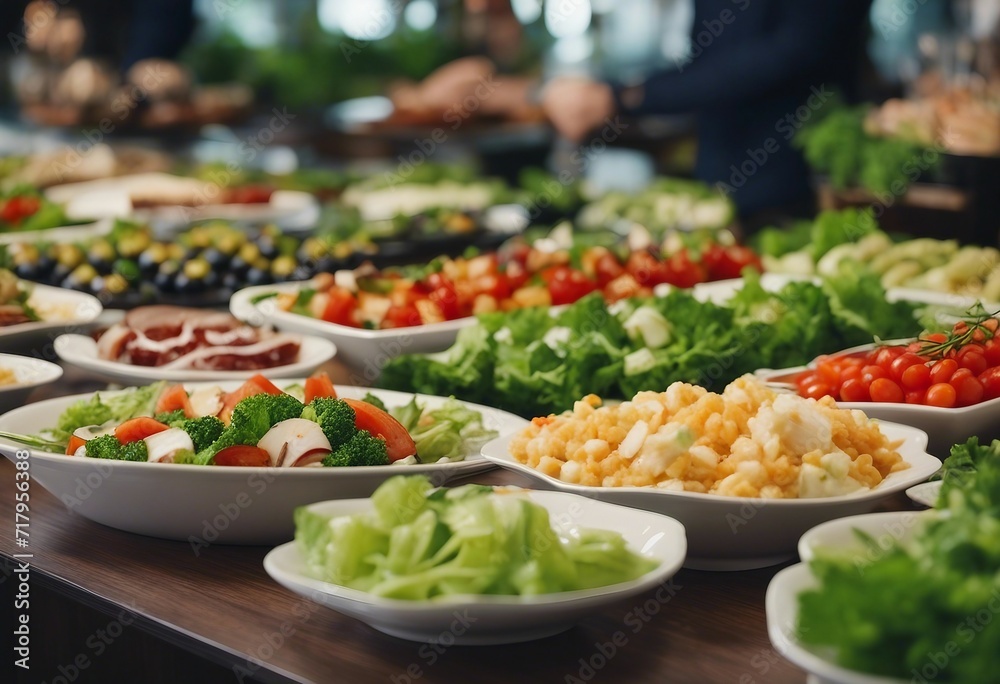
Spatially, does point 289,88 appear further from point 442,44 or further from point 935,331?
point 935,331

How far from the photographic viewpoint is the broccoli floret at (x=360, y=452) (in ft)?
5.10

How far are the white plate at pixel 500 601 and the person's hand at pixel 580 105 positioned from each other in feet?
12.2

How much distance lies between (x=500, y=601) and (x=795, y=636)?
295 millimetres

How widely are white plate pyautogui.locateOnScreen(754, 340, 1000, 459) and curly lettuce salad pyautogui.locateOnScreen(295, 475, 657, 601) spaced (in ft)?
2.27

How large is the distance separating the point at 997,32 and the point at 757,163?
1408mm

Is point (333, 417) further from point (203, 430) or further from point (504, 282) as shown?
point (504, 282)

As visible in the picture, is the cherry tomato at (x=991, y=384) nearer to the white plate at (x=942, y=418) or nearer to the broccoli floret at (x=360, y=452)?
the white plate at (x=942, y=418)

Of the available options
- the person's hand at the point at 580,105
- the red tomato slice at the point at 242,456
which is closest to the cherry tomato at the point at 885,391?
the red tomato slice at the point at 242,456

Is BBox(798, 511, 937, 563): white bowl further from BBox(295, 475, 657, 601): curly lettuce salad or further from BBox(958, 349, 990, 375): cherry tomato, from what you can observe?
BBox(958, 349, 990, 375): cherry tomato

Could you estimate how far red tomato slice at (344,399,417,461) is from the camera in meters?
1.66

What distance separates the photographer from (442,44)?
32.2 ft

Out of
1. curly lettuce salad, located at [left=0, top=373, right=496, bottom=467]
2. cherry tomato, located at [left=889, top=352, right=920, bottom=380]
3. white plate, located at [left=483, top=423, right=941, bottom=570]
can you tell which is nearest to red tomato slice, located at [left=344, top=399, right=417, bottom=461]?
curly lettuce salad, located at [left=0, top=373, right=496, bottom=467]

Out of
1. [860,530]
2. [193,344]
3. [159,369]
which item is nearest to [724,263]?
[193,344]

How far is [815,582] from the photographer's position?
1.14m
